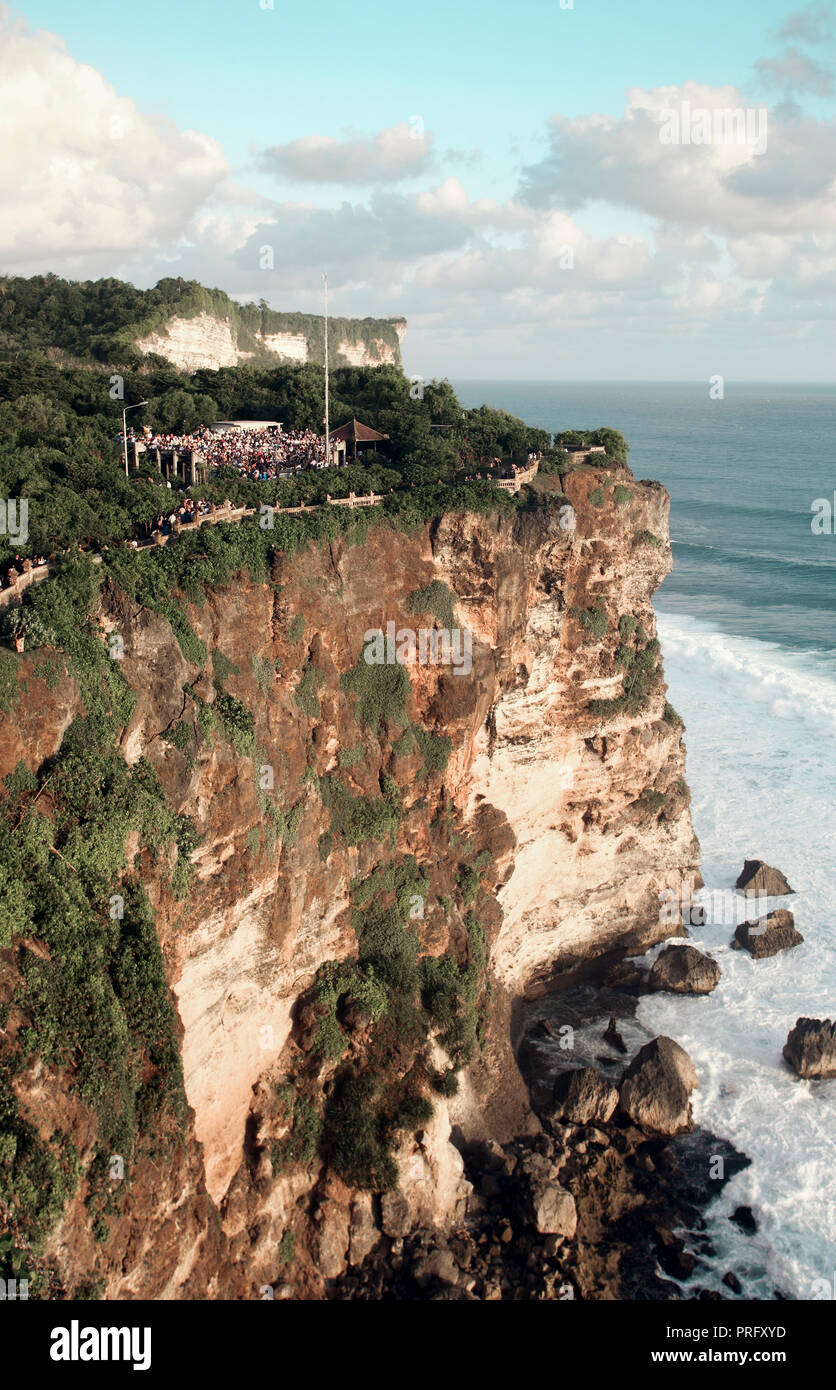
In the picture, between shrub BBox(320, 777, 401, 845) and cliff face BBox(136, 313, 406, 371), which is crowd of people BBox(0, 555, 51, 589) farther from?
cliff face BBox(136, 313, 406, 371)

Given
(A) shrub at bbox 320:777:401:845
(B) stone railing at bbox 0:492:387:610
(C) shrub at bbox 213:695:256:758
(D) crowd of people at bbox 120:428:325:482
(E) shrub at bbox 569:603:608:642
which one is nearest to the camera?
(B) stone railing at bbox 0:492:387:610

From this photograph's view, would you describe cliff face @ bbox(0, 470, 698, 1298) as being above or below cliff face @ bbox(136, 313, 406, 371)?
below

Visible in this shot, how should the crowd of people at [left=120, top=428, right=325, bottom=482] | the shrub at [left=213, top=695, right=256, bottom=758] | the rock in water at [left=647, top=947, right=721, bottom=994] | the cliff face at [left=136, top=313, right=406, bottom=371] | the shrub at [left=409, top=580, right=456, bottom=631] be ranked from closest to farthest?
the shrub at [left=213, top=695, right=256, bottom=758]
the shrub at [left=409, top=580, right=456, bottom=631]
the rock in water at [left=647, top=947, right=721, bottom=994]
the crowd of people at [left=120, top=428, right=325, bottom=482]
the cliff face at [left=136, top=313, right=406, bottom=371]

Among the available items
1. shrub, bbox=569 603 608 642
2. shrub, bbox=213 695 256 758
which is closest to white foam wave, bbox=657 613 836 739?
shrub, bbox=569 603 608 642

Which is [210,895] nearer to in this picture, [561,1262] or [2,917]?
[2,917]
